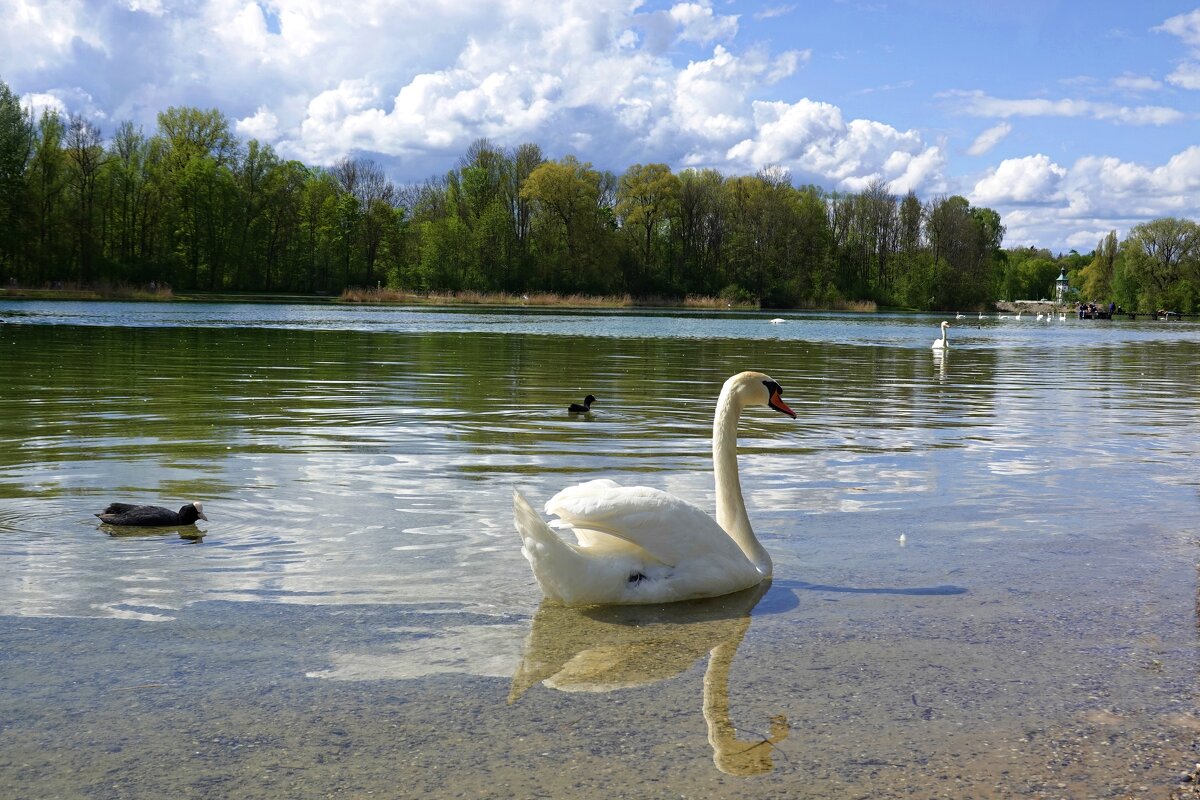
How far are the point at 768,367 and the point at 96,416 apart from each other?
50.6ft

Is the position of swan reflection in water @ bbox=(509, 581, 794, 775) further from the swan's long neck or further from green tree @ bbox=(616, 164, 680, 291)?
green tree @ bbox=(616, 164, 680, 291)

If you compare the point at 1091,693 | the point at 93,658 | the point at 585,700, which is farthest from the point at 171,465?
the point at 1091,693

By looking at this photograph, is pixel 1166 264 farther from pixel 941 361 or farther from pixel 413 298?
pixel 941 361

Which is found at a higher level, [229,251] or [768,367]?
[229,251]

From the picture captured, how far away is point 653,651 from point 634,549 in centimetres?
81

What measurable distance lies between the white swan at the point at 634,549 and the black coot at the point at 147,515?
2915 mm

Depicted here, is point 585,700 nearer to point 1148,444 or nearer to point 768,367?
point 1148,444

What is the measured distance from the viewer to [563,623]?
561cm

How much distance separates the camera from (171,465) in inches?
397

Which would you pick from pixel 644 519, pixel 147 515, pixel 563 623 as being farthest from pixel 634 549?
pixel 147 515

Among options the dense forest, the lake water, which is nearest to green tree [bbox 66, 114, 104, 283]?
the dense forest

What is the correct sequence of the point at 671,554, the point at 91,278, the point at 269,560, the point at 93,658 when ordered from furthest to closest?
the point at 91,278 → the point at 269,560 → the point at 671,554 → the point at 93,658

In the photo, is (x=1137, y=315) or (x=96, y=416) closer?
(x=96, y=416)

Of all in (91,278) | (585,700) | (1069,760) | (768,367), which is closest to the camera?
(1069,760)
